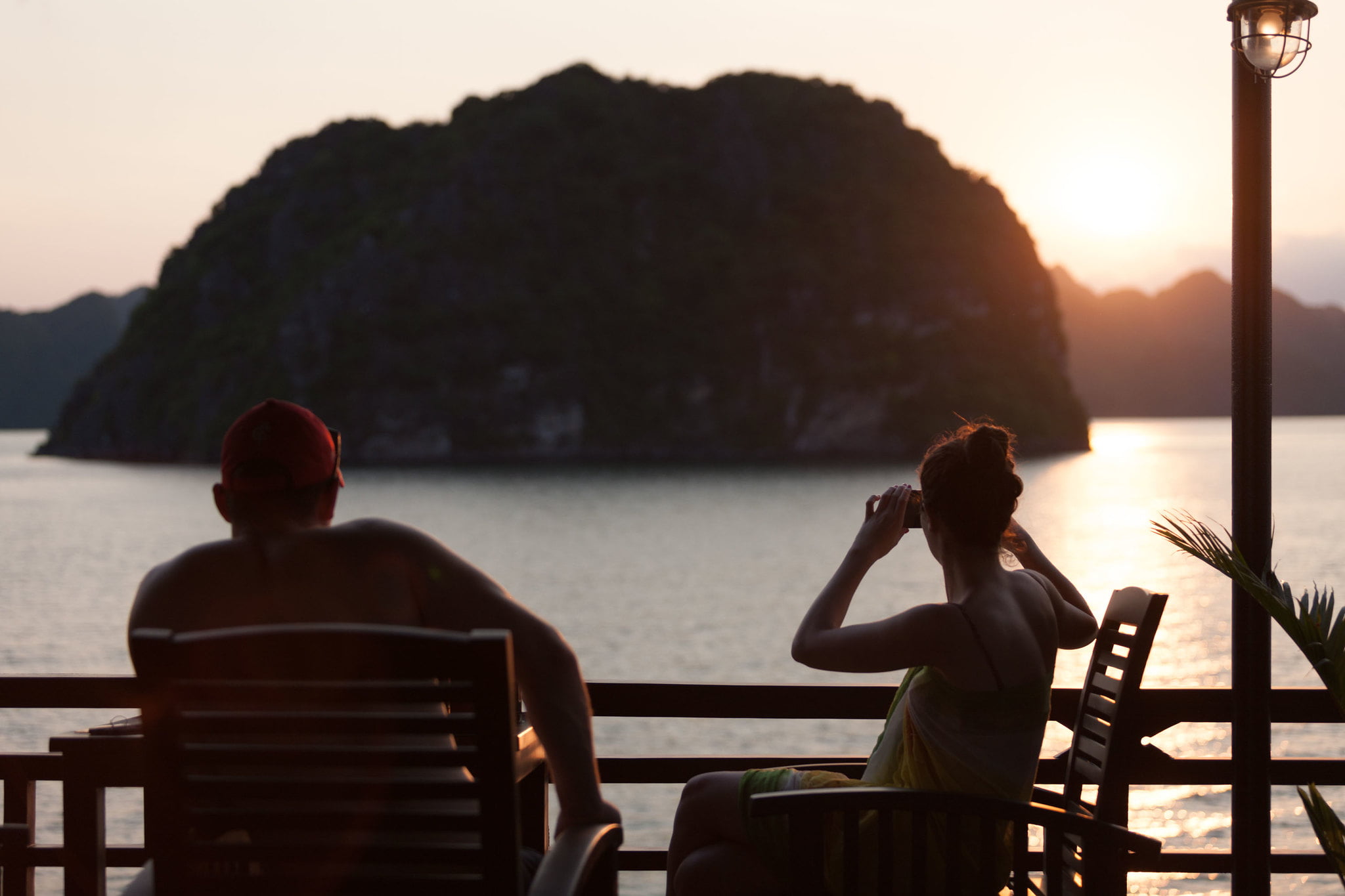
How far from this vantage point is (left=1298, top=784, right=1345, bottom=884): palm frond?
9.22 feet

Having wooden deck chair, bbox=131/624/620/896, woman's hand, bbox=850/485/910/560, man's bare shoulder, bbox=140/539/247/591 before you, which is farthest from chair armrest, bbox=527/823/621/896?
woman's hand, bbox=850/485/910/560

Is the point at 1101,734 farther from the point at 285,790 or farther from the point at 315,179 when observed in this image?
the point at 315,179

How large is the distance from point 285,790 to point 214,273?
164892 mm

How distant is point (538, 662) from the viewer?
1.82 m

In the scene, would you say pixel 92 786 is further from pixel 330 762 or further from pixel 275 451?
pixel 330 762

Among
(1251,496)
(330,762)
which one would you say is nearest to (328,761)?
(330,762)

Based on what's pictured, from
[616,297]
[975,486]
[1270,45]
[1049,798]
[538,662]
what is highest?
[616,297]

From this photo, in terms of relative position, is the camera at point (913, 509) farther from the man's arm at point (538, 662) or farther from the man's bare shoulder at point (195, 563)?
the man's bare shoulder at point (195, 563)

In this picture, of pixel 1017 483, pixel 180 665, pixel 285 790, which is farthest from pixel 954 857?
pixel 180 665

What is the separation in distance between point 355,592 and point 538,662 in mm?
294

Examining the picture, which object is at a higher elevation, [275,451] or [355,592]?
[275,451]

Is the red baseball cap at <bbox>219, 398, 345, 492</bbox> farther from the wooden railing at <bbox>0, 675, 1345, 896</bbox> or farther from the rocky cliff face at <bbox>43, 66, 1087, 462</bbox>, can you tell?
the rocky cliff face at <bbox>43, 66, 1087, 462</bbox>

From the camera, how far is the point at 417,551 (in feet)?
5.97

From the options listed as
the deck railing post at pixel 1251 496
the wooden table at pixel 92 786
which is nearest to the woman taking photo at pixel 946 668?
the wooden table at pixel 92 786
